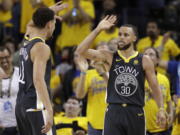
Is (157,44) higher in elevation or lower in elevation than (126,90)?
higher

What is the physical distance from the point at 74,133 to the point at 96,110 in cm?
87

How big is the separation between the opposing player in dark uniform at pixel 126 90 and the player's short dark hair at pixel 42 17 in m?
0.90

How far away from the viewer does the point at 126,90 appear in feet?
25.9

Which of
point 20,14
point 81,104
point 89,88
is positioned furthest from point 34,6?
point 89,88

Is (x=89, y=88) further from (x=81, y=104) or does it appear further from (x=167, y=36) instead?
(x=167, y=36)

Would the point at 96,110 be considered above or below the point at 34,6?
below

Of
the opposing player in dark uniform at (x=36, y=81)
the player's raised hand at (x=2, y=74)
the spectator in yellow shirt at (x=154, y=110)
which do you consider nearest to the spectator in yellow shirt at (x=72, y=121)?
the spectator in yellow shirt at (x=154, y=110)

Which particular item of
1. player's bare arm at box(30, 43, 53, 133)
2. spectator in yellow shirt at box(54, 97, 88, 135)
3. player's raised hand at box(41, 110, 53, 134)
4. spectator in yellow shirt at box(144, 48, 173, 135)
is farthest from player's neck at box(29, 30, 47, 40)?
spectator in yellow shirt at box(54, 97, 88, 135)

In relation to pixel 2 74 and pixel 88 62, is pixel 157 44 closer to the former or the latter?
pixel 88 62

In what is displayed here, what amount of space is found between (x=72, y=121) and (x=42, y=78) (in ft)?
11.5

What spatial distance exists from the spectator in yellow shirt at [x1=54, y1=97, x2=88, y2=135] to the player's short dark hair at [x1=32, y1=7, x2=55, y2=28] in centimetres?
317

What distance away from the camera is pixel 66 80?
11.9 m

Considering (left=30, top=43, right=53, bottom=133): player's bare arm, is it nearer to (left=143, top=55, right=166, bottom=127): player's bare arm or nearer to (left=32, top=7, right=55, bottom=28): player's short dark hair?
(left=32, top=7, right=55, bottom=28): player's short dark hair

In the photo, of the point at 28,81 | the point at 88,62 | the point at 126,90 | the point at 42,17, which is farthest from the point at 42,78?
the point at 88,62
